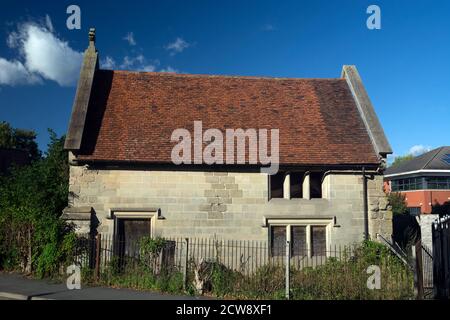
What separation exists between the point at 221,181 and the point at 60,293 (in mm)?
6028

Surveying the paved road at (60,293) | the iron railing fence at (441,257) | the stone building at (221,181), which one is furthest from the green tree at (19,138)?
the iron railing fence at (441,257)

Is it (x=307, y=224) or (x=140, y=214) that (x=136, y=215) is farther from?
(x=307, y=224)

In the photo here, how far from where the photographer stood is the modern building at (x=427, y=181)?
35.0 metres

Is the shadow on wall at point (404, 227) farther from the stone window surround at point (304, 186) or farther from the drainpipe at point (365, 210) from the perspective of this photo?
the stone window surround at point (304, 186)

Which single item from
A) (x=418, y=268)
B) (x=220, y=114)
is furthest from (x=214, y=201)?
(x=418, y=268)

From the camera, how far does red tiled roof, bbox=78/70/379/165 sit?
13.8 metres

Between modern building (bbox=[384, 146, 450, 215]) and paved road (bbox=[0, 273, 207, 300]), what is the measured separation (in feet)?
102

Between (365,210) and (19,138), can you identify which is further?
(19,138)

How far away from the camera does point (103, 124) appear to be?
569 inches

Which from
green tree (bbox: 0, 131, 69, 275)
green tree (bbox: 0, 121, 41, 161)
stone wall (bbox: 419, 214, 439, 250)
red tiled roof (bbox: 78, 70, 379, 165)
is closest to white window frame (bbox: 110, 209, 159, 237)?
green tree (bbox: 0, 131, 69, 275)

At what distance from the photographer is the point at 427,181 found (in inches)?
1403

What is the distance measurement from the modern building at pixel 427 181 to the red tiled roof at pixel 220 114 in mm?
22181

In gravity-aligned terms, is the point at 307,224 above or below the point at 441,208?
below

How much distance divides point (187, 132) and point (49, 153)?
5.53 metres
